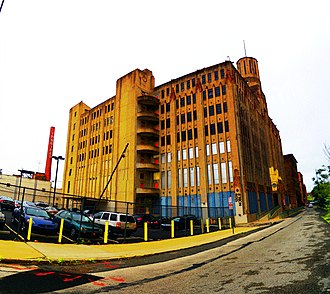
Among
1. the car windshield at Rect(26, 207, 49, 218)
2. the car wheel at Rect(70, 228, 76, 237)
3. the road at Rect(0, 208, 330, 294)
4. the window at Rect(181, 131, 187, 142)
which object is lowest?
the road at Rect(0, 208, 330, 294)

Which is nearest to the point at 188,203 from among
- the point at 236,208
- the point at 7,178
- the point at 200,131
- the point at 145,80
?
the point at 236,208

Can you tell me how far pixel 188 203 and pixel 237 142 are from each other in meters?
12.4

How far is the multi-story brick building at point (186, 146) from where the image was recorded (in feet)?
122

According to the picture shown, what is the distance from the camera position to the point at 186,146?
41.6m

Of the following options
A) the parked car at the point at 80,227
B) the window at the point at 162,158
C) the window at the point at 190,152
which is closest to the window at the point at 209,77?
the window at the point at 190,152

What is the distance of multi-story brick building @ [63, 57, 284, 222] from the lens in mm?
37219

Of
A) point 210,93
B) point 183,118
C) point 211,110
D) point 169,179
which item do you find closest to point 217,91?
point 210,93

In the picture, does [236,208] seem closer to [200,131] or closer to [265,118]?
[200,131]

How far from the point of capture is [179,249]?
1320 centimetres

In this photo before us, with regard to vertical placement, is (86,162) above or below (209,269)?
above

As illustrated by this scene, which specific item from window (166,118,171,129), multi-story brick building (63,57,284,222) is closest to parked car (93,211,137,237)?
multi-story brick building (63,57,284,222)

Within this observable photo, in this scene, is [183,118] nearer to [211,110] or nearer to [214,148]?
[211,110]

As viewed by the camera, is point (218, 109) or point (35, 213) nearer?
point (35, 213)

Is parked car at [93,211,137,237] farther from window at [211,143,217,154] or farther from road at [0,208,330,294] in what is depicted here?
window at [211,143,217,154]
